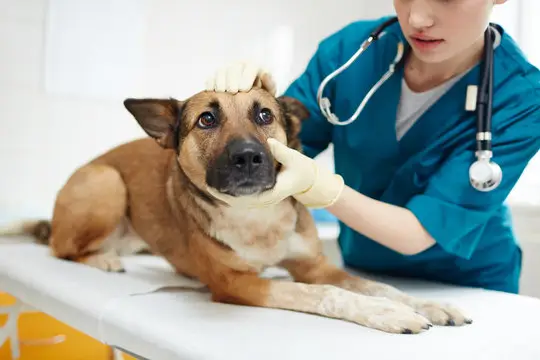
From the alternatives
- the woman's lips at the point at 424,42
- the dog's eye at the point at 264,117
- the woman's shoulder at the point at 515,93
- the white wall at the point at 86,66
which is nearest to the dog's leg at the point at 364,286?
the dog's eye at the point at 264,117

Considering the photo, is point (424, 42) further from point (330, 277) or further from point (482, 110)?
point (330, 277)

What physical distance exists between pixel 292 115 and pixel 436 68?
40 centimetres

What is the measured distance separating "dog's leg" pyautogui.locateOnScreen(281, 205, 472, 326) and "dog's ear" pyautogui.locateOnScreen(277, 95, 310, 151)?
193 millimetres

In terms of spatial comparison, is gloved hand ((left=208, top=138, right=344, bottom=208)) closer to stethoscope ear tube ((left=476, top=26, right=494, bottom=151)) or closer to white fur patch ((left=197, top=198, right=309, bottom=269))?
white fur patch ((left=197, top=198, right=309, bottom=269))

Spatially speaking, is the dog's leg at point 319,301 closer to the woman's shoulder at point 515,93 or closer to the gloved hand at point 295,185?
the gloved hand at point 295,185

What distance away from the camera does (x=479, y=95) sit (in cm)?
134

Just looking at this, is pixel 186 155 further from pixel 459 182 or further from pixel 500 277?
pixel 500 277

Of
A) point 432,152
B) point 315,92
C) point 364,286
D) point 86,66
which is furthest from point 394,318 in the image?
point 86,66

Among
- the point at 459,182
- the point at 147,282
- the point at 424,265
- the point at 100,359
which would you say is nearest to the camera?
the point at 459,182

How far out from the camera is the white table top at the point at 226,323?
0.96m

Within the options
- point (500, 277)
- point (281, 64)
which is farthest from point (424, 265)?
point (281, 64)

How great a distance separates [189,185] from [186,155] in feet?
0.30

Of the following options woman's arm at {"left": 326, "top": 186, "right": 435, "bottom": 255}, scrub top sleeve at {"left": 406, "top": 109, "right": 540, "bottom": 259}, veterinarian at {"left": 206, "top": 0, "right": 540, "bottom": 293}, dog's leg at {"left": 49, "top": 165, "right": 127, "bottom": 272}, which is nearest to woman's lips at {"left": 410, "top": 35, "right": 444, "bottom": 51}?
veterinarian at {"left": 206, "top": 0, "right": 540, "bottom": 293}

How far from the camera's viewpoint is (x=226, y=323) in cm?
110
